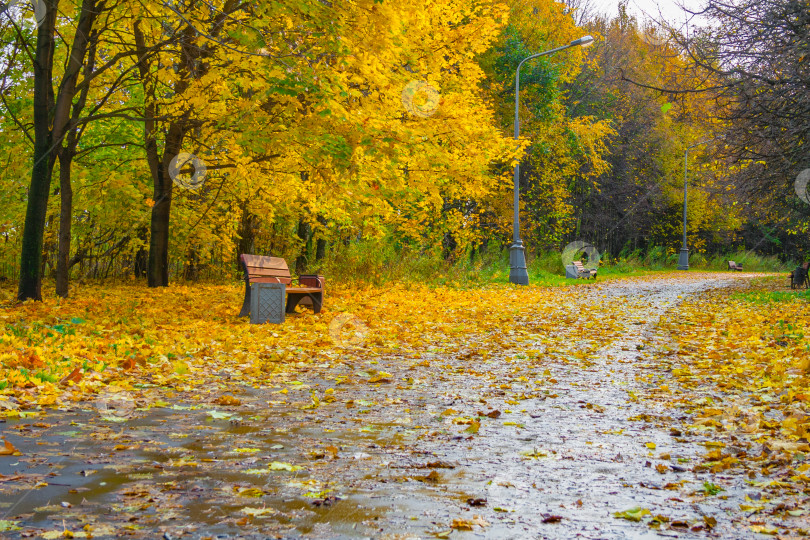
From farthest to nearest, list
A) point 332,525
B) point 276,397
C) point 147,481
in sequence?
point 276,397 < point 147,481 < point 332,525

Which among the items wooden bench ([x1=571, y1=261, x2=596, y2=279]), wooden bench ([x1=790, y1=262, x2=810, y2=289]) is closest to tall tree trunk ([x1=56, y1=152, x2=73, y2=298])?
wooden bench ([x1=790, y1=262, x2=810, y2=289])

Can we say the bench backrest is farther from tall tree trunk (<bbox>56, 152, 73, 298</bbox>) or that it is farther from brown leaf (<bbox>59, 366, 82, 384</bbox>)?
brown leaf (<bbox>59, 366, 82, 384</bbox>)

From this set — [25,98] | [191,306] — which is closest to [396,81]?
[191,306]

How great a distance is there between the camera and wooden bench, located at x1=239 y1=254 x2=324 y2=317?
11.6 metres

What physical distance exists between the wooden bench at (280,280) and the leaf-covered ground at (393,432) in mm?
1400

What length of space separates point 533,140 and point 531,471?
27.8 m

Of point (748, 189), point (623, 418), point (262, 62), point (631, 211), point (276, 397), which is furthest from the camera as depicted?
point (631, 211)

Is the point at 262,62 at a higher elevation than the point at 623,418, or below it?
higher

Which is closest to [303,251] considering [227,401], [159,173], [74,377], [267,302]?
[159,173]

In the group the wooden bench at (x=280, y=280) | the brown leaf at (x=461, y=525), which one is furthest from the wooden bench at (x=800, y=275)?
the brown leaf at (x=461, y=525)

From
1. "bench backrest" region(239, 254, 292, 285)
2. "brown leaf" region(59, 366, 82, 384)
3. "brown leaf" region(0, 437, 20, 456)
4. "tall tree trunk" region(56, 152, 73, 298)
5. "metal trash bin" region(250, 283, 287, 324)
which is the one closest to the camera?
"brown leaf" region(0, 437, 20, 456)

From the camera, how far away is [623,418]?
5480 millimetres

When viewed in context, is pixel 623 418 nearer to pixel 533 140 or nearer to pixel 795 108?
pixel 795 108

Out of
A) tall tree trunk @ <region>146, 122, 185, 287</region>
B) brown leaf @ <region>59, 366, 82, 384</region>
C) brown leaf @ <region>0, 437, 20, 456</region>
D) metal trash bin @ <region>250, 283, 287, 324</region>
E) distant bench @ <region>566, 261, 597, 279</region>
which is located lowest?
brown leaf @ <region>0, 437, 20, 456</region>
